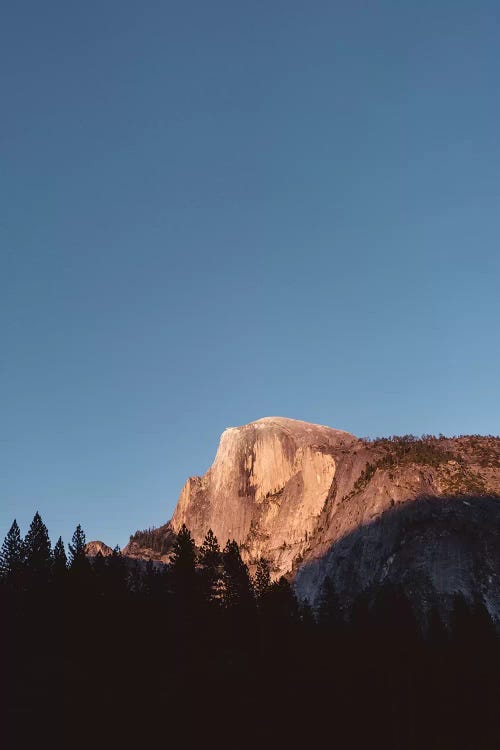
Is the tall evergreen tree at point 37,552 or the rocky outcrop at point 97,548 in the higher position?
the rocky outcrop at point 97,548

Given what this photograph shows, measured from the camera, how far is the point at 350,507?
454 ft

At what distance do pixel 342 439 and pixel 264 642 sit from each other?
132 metres

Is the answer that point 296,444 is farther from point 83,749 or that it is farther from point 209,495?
point 83,749

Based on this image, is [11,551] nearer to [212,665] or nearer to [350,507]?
[212,665]

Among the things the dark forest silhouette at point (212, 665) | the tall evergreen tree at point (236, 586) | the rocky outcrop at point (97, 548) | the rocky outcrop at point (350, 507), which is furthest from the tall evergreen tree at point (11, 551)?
the rocky outcrop at point (97, 548)

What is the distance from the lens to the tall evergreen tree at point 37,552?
60.6 m

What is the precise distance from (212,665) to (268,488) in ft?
428

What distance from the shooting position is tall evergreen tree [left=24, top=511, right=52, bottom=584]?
6057cm

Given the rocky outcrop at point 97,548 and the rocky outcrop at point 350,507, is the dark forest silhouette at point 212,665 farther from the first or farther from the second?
the rocky outcrop at point 97,548

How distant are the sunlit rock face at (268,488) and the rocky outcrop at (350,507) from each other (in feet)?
0.93

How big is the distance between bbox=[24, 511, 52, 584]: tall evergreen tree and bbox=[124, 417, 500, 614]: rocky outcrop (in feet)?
200

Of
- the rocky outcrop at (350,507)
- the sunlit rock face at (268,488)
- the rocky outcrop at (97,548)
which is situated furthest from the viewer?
the rocky outcrop at (97,548)

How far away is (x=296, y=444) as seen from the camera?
172125 mm

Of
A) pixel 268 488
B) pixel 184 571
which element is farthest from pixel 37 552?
pixel 268 488
